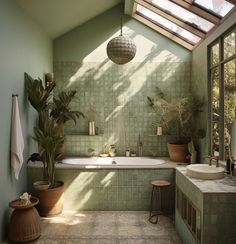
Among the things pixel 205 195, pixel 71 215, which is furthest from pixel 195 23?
pixel 71 215

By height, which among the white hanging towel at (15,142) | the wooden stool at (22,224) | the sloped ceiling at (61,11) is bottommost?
the wooden stool at (22,224)

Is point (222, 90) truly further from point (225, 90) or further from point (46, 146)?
point (46, 146)

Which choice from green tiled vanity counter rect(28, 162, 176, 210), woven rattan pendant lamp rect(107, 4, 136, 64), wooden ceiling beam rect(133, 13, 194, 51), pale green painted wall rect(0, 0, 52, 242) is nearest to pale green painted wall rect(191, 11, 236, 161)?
wooden ceiling beam rect(133, 13, 194, 51)

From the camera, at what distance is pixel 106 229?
12.5 feet

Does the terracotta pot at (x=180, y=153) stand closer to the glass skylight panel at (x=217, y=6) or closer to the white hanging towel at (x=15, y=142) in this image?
the glass skylight panel at (x=217, y=6)

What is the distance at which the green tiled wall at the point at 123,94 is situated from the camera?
5.77m

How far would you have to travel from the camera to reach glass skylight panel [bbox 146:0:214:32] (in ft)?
15.1

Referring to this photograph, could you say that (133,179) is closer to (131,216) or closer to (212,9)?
(131,216)

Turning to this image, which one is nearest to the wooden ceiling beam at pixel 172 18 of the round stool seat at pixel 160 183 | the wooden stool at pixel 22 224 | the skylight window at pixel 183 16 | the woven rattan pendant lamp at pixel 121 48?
the skylight window at pixel 183 16

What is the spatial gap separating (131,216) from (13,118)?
218 cm

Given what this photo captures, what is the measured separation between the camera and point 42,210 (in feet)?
13.9

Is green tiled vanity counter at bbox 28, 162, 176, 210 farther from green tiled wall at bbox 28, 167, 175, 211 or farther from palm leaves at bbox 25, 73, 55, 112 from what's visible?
palm leaves at bbox 25, 73, 55, 112

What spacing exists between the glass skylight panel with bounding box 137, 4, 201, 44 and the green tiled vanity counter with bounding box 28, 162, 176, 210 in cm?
246

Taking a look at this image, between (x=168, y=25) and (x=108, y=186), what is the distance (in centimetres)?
312
